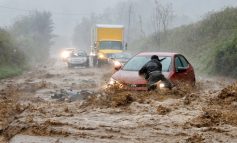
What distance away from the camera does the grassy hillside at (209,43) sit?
2873cm

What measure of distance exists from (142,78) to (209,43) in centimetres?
2748

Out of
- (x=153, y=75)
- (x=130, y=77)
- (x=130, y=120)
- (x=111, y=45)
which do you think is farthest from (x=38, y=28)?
(x=130, y=120)

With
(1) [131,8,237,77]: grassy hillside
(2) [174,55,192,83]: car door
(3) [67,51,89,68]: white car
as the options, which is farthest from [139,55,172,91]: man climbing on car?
(3) [67,51,89,68]: white car

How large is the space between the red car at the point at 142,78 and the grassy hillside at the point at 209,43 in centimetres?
1258

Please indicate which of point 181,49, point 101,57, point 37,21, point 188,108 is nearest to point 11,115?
point 188,108

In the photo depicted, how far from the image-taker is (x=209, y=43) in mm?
39781

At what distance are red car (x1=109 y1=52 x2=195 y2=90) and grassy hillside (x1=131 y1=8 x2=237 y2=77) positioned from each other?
495 inches

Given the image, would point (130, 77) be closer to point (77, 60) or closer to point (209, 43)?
point (209, 43)

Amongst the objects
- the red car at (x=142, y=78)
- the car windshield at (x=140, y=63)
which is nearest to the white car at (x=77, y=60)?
the red car at (x=142, y=78)

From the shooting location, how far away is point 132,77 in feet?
44.0

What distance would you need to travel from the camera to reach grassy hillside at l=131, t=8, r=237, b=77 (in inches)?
1131

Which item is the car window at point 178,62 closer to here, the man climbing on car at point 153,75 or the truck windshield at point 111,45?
the man climbing on car at point 153,75

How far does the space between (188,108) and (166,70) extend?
161 inches

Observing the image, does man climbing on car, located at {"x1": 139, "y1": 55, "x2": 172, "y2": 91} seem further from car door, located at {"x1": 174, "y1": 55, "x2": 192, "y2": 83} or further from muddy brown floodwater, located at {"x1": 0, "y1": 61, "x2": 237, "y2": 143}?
car door, located at {"x1": 174, "y1": 55, "x2": 192, "y2": 83}
